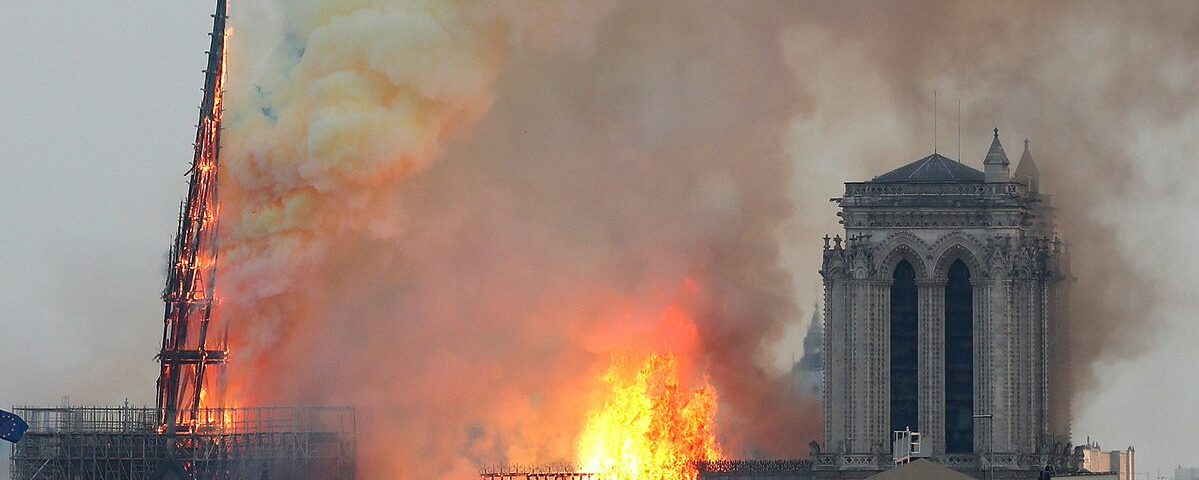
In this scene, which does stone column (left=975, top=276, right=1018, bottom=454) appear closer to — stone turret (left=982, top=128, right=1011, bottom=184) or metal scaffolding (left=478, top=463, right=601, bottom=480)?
stone turret (left=982, top=128, right=1011, bottom=184)

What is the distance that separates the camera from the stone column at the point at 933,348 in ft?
518

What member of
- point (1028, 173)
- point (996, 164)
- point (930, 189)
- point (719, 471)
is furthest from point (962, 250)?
point (719, 471)

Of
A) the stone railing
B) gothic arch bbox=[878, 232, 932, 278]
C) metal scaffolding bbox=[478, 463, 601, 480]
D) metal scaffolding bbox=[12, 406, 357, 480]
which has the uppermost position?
the stone railing

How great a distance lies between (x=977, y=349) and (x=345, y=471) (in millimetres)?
35193

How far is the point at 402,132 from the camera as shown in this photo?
157250mm

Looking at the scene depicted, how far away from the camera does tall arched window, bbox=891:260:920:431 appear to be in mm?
159000

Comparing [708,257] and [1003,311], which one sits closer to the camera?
[1003,311]

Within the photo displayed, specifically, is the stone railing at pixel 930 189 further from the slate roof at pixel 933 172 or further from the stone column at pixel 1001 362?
the stone column at pixel 1001 362

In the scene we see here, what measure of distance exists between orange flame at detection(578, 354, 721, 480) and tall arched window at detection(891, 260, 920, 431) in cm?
1074

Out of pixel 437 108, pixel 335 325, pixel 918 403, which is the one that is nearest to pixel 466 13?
pixel 437 108

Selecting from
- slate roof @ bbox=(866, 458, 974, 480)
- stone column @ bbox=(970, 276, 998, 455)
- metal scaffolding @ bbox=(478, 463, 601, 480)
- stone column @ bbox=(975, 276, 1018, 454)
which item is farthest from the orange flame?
slate roof @ bbox=(866, 458, 974, 480)

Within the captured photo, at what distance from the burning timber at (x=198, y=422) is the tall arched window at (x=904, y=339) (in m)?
29.2

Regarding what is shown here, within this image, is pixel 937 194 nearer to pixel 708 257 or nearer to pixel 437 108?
pixel 708 257

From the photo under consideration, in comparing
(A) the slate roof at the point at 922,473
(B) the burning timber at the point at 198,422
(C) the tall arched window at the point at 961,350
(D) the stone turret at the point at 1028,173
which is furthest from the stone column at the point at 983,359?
(B) the burning timber at the point at 198,422
